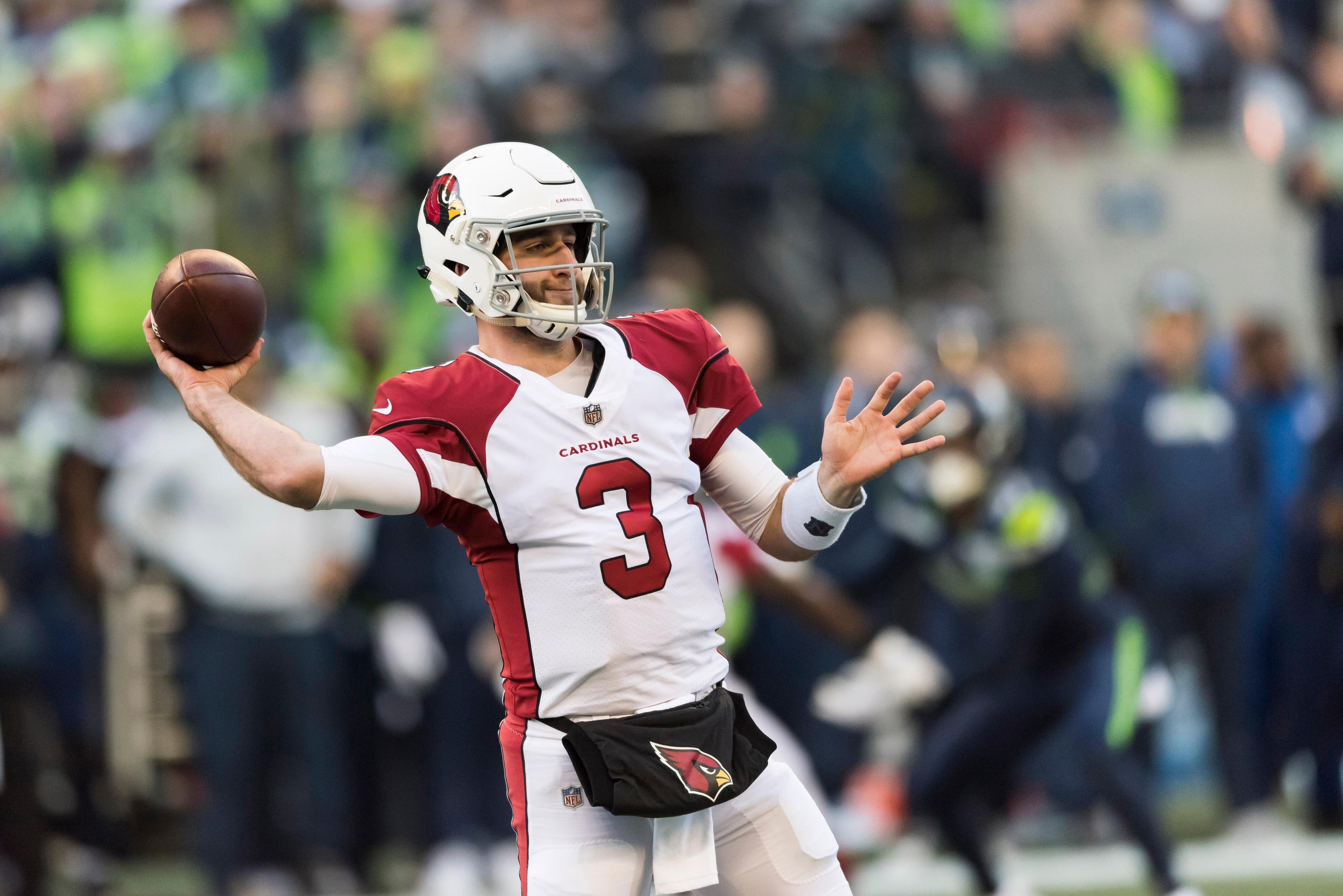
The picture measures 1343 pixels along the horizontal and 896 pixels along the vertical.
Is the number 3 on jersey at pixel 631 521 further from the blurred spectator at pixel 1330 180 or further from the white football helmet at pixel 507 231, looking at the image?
the blurred spectator at pixel 1330 180

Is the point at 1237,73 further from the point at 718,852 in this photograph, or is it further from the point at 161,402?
the point at 718,852

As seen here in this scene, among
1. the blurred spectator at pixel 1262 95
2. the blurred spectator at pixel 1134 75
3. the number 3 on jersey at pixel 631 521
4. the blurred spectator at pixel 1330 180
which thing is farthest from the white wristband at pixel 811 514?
the blurred spectator at pixel 1262 95

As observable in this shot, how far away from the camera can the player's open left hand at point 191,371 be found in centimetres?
336

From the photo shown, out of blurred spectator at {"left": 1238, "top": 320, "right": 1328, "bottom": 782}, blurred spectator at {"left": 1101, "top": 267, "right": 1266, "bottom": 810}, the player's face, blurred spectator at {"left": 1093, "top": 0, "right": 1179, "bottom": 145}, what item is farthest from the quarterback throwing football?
blurred spectator at {"left": 1093, "top": 0, "right": 1179, "bottom": 145}

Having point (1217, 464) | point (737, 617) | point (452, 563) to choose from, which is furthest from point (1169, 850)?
point (452, 563)

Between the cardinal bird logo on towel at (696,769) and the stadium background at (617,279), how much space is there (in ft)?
9.26

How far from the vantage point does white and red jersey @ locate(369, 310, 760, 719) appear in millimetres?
3424

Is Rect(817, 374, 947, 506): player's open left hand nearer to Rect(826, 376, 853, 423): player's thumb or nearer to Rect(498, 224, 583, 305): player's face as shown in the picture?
Rect(826, 376, 853, 423): player's thumb

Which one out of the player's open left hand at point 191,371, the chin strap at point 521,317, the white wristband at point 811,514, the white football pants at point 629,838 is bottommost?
the white football pants at point 629,838

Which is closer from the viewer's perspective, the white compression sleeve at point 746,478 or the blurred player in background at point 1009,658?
the white compression sleeve at point 746,478

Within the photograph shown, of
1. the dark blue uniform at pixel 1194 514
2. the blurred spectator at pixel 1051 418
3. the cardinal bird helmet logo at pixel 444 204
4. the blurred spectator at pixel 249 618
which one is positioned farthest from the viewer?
the blurred spectator at pixel 1051 418

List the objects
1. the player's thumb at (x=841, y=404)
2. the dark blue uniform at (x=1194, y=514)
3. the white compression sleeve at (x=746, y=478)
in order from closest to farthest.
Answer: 1. the player's thumb at (x=841, y=404)
2. the white compression sleeve at (x=746, y=478)
3. the dark blue uniform at (x=1194, y=514)

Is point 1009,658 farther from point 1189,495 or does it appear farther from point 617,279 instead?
point 617,279

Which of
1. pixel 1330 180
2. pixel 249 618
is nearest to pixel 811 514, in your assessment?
pixel 249 618
